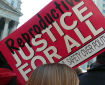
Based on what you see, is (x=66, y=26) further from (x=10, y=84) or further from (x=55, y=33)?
(x=10, y=84)

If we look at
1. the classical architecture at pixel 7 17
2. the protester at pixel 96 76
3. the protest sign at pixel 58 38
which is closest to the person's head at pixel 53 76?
the protester at pixel 96 76

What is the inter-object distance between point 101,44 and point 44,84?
46.3 inches

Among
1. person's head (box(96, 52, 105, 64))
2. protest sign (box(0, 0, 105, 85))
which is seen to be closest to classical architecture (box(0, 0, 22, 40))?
protest sign (box(0, 0, 105, 85))

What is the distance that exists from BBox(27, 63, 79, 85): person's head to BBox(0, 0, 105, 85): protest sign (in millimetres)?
771

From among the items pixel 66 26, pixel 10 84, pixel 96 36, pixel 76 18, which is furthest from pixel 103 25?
pixel 10 84

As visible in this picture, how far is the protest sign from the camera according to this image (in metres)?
1.96

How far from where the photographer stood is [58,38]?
2.07m

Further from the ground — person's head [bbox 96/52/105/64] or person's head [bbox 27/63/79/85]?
person's head [bbox 27/63/79/85]

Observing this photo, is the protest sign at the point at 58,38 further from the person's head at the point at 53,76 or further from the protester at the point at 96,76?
the person's head at the point at 53,76

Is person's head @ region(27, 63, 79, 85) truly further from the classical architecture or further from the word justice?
the classical architecture

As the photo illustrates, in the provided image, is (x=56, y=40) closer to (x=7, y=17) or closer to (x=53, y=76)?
(x=53, y=76)

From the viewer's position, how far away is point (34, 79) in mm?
1167

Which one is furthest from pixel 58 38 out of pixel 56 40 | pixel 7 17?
pixel 7 17

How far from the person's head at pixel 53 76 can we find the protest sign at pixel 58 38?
77 cm
